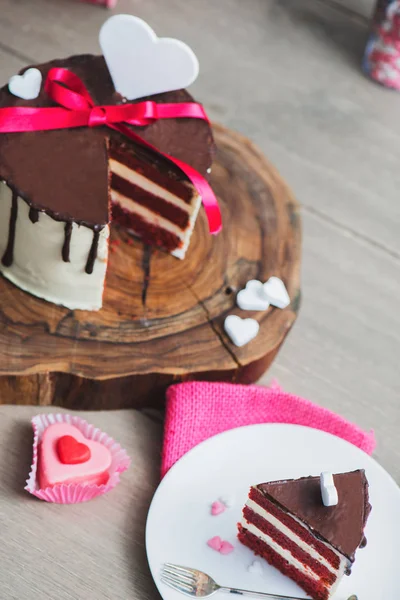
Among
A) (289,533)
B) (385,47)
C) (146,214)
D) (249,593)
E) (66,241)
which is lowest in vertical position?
(249,593)

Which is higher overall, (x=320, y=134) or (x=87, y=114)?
(x=87, y=114)

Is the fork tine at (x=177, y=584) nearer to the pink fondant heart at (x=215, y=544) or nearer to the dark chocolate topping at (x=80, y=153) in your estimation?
the pink fondant heart at (x=215, y=544)

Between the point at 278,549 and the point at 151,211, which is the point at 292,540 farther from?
the point at 151,211

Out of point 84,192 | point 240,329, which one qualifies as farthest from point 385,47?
point 84,192

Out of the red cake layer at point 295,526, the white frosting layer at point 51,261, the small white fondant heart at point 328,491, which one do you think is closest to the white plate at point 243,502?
the red cake layer at point 295,526

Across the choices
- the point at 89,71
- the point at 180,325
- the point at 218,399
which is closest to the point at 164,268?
the point at 180,325

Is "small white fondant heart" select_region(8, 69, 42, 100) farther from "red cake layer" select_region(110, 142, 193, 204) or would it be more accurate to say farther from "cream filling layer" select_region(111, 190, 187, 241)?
"cream filling layer" select_region(111, 190, 187, 241)

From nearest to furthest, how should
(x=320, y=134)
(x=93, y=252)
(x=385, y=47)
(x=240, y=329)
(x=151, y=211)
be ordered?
1. (x=93, y=252)
2. (x=240, y=329)
3. (x=151, y=211)
4. (x=320, y=134)
5. (x=385, y=47)

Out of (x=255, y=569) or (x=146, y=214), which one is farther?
(x=146, y=214)
